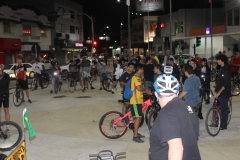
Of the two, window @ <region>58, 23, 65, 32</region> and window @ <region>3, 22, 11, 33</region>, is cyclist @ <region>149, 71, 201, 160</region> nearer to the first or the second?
window @ <region>3, 22, 11, 33</region>

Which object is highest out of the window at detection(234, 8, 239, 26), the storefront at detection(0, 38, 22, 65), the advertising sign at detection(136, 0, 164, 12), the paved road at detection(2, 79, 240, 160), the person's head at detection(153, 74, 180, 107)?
the advertising sign at detection(136, 0, 164, 12)

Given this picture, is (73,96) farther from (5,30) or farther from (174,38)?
(174,38)

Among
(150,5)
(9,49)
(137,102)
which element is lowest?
(137,102)

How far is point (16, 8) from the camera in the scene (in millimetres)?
38000

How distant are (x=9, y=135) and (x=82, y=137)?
1804 millimetres

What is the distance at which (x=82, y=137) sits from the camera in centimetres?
784

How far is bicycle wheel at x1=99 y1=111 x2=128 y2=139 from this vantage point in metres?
7.45

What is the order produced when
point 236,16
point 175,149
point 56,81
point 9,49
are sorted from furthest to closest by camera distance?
point 236,16 < point 9,49 < point 56,81 < point 175,149

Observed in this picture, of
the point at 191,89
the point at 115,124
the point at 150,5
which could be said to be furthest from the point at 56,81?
the point at 150,5

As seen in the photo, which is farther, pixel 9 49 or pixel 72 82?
pixel 9 49

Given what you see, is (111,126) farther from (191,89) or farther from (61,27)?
(61,27)

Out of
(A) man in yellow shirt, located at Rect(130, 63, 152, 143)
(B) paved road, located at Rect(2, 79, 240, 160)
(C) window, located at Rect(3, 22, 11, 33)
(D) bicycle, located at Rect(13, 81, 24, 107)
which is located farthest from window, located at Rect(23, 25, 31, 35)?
(A) man in yellow shirt, located at Rect(130, 63, 152, 143)

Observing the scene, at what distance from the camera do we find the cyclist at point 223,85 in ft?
25.4

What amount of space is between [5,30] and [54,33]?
15.0 metres
